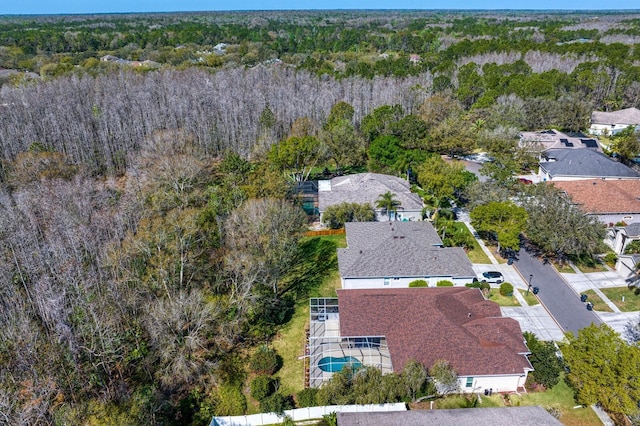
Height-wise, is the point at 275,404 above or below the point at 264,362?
above

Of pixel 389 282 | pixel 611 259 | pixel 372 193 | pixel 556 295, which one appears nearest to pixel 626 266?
pixel 611 259

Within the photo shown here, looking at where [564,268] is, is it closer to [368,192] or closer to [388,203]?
[388,203]

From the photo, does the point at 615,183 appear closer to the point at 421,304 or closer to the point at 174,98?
the point at 421,304

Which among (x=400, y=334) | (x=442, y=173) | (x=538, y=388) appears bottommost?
(x=538, y=388)

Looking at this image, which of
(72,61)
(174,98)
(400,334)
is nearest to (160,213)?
(400,334)

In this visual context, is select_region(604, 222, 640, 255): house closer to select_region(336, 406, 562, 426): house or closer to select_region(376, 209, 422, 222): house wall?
select_region(376, 209, 422, 222): house wall

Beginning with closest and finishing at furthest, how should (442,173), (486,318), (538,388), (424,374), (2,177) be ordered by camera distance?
(424,374)
(538,388)
(486,318)
(442,173)
(2,177)

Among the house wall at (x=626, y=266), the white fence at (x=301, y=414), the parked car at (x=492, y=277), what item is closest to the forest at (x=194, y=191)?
the white fence at (x=301, y=414)
